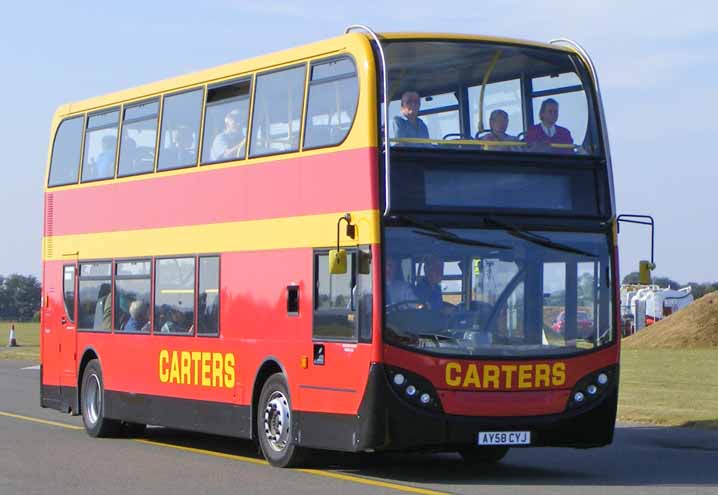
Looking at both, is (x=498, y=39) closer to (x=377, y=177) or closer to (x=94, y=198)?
(x=377, y=177)

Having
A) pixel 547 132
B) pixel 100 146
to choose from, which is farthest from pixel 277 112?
pixel 100 146

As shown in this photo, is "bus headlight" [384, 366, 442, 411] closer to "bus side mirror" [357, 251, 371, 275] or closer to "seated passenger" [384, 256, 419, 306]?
"seated passenger" [384, 256, 419, 306]

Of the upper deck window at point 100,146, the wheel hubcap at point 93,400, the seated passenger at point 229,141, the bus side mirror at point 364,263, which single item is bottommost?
the wheel hubcap at point 93,400

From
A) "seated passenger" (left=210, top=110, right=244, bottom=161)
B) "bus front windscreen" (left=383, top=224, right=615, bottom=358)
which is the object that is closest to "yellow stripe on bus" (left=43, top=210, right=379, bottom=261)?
"bus front windscreen" (left=383, top=224, right=615, bottom=358)

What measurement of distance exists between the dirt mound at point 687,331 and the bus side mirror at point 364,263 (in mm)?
38223

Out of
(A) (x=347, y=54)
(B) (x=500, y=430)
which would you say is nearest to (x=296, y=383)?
(B) (x=500, y=430)

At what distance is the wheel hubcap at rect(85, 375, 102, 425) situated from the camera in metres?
20.6

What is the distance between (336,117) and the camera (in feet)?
49.9

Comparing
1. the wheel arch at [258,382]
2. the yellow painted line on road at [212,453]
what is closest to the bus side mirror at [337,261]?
the wheel arch at [258,382]

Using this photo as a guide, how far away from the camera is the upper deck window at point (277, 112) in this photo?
632 inches

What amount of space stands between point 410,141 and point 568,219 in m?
1.69

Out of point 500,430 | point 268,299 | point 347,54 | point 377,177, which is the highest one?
point 347,54

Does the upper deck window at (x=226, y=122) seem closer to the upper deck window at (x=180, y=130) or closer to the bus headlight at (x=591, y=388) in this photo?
the upper deck window at (x=180, y=130)

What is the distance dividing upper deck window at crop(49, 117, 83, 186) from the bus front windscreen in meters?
8.04
